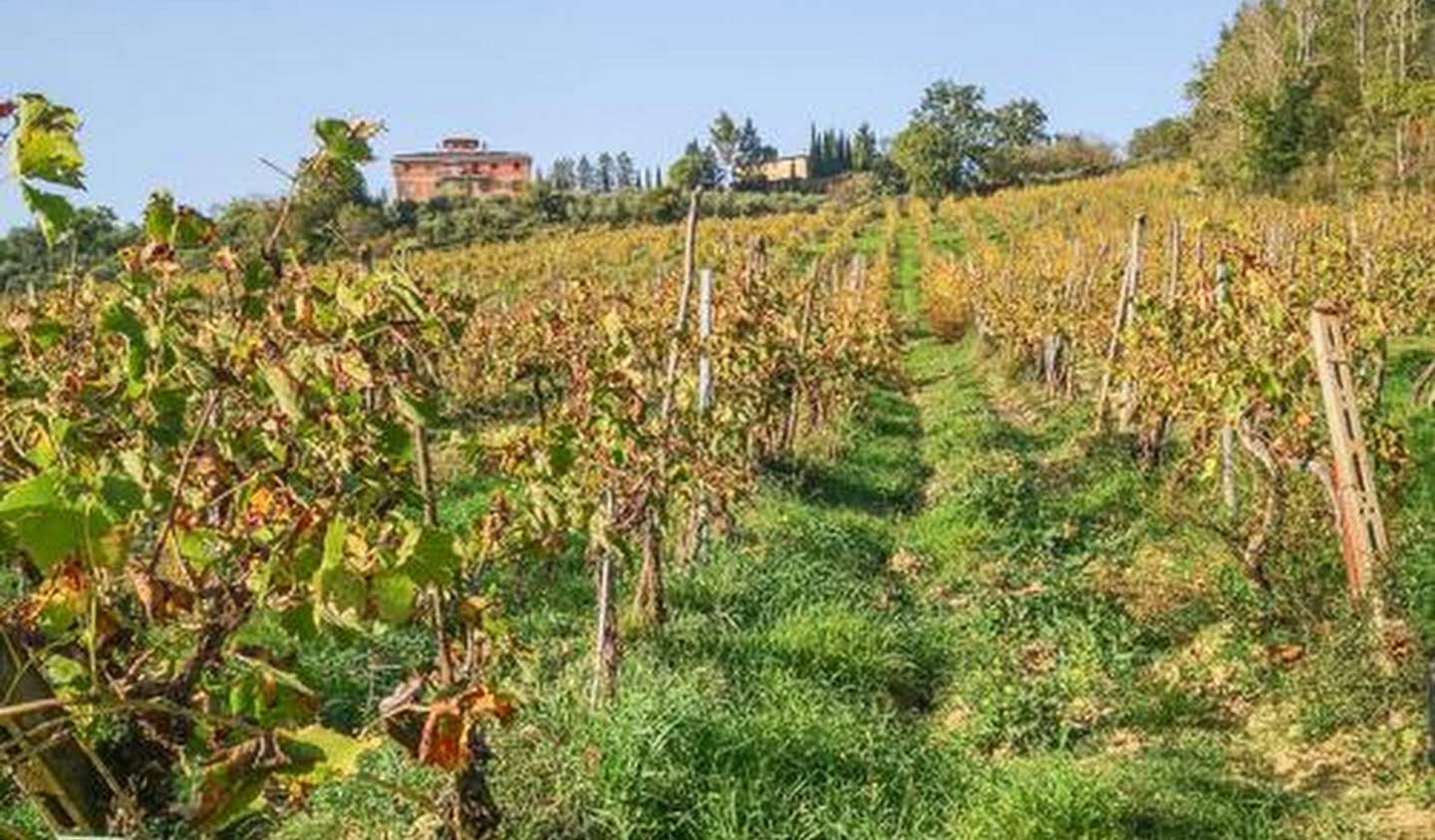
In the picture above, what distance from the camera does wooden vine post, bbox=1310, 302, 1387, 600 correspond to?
6.96 meters

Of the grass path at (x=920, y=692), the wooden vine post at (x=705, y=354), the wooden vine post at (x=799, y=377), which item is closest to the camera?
the grass path at (x=920, y=692)

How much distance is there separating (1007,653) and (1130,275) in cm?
799

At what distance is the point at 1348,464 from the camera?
7055 mm

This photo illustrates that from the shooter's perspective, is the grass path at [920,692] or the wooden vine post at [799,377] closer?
the grass path at [920,692]

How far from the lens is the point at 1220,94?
2188 inches

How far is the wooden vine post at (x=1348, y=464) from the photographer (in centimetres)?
696

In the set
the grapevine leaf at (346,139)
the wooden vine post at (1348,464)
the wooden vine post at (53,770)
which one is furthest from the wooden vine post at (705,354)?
the wooden vine post at (53,770)

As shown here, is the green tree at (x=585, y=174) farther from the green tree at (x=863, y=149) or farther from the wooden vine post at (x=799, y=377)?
the wooden vine post at (x=799, y=377)

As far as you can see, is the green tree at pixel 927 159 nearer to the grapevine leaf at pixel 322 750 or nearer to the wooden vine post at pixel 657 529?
the wooden vine post at pixel 657 529

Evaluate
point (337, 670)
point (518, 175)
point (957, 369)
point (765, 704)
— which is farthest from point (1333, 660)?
point (518, 175)

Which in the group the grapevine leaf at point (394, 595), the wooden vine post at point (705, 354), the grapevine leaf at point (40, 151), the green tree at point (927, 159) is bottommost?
the wooden vine post at point (705, 354)

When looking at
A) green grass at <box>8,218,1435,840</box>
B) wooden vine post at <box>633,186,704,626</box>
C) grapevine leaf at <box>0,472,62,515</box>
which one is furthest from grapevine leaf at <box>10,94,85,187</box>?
wooden vine post at <box>633,186,704,626</box>

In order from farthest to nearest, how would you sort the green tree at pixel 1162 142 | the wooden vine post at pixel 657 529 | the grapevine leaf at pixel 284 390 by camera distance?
the green tree at pixel 1162 142 < the wooden vine post at pixel 657 529 < the grapevine leaf at pixel 284 390

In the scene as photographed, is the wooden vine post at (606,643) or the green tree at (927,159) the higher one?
the green tree at (927,159)
